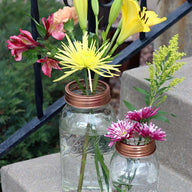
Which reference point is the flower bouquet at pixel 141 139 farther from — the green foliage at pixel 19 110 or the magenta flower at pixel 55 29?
the green foliage at pixel 19 110

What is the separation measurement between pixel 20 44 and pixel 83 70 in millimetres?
194

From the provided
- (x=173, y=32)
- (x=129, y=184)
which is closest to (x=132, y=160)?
(x=129, y=184)

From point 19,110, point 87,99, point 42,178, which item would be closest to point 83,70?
point 87,99

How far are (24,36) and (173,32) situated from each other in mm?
1103

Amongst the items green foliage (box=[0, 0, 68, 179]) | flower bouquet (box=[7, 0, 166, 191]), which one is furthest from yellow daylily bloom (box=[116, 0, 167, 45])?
green foliage (box=[0, 0, 68, 179])

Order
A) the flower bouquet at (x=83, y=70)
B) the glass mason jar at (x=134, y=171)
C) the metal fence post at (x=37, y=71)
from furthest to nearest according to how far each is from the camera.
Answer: the metal fence post at (x=37, y=71), the glass mason jar at (x=134, y=171), the flower bouquet at (x=83, y=70)

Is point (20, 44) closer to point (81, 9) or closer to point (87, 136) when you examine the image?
point (81, 9)

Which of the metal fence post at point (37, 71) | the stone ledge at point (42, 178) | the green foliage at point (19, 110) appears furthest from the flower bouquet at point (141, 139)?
the green foliage at point (19, 110)

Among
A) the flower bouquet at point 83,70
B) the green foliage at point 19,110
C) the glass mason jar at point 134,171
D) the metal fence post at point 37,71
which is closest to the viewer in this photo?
the flower bouquet at point 83,70

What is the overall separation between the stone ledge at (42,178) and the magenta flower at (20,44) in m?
0.57

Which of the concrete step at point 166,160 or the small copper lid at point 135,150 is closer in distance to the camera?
the small copper lid at point 135,150

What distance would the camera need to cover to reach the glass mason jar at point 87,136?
1.07 meters

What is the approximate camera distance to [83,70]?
3.54ft

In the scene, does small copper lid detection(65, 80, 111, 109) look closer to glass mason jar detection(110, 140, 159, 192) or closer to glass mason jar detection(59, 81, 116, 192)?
glass mason jar detection(59, 81, 116, 192)
